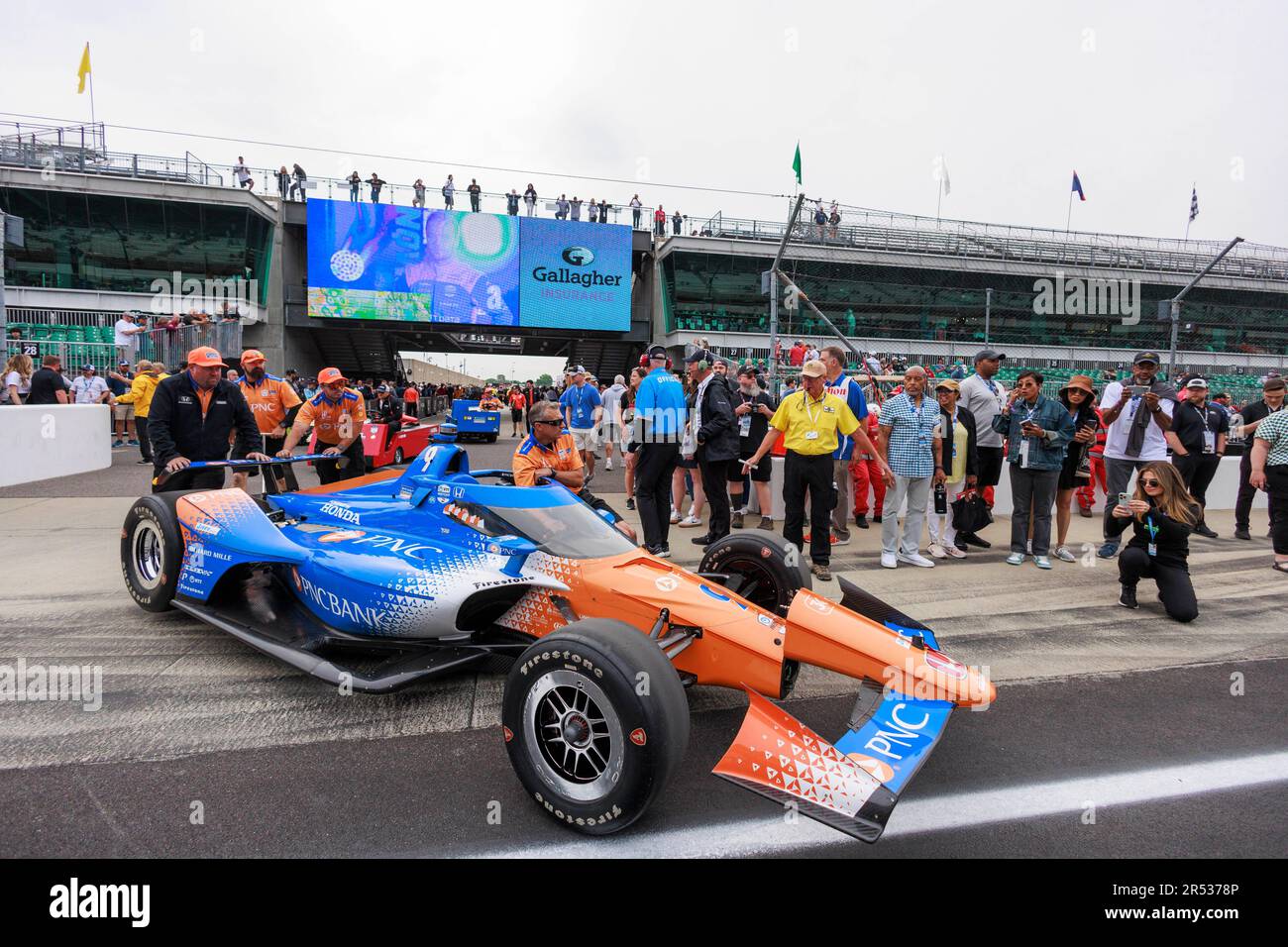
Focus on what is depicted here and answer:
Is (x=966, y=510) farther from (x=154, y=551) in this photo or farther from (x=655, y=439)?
(x=154, y=551)

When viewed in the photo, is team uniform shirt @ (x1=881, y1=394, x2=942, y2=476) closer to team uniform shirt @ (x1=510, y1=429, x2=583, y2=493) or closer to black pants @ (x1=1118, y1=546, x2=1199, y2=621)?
black pants @ (x1=1118, y1=546, x2=1199, y2=621)

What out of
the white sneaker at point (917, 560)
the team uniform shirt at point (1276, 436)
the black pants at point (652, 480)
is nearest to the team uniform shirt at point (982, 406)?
the white sneaker at point (917, 560)

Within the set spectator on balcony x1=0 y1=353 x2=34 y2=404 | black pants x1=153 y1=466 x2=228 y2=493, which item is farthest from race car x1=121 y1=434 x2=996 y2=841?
spectator on balcony x1=0 y1=353 x2=34 y2=404

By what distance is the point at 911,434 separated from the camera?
6.66 m

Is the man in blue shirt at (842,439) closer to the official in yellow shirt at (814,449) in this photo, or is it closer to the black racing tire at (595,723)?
the official in yellow shirt at (814,449)

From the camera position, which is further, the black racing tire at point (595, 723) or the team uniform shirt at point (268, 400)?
the team uniform shirt at point (268, 400)

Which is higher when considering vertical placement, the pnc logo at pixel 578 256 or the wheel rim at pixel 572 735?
the pnc logo at pixel 578 256

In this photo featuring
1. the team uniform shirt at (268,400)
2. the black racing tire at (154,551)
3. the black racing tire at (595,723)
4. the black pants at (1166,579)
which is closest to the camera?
the black racing tire at (595,723)

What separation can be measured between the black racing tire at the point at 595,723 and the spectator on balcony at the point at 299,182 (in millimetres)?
37035

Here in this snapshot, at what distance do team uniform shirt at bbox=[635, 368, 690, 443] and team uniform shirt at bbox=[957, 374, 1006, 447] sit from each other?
308cm

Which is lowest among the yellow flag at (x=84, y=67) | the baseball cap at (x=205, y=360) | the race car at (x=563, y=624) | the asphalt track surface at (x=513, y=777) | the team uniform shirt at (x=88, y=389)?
the asphalt track surface at (x=513, y=777)

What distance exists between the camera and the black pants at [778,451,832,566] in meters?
6.21

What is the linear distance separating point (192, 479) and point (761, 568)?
4.61 m

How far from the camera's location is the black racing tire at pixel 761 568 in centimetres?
416
